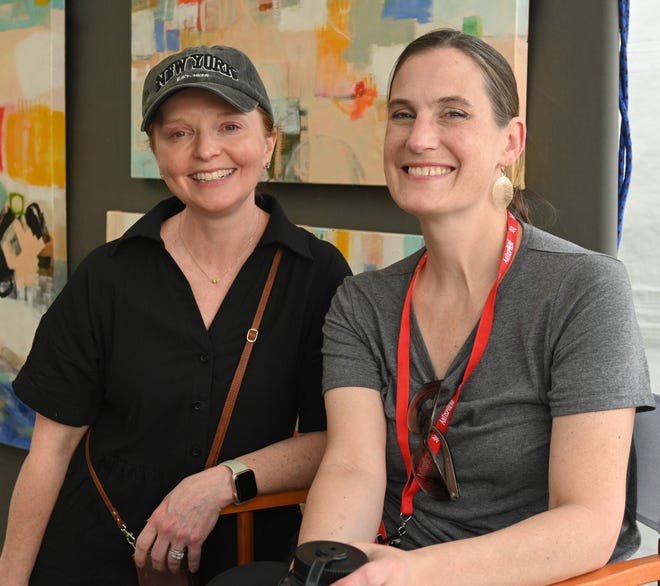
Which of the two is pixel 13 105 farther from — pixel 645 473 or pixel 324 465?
pixel 645 473

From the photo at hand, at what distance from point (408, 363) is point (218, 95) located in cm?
65

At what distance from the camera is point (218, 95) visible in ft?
5.86

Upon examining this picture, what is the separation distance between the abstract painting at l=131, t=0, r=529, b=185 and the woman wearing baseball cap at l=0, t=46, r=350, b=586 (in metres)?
0.47


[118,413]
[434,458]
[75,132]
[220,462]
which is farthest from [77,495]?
[75,132]

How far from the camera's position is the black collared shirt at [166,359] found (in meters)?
1.87

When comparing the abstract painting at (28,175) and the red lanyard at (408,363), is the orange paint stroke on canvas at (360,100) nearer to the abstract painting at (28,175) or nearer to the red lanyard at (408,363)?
the red lanyard at (408,363)

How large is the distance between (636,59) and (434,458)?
3.78 feet

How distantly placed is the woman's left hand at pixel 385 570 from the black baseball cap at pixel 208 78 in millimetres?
941

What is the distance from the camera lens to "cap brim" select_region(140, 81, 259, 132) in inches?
69.8

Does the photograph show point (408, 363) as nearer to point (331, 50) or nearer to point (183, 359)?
point (183, 359)

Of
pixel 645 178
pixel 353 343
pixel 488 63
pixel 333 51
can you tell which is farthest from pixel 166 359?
pixel 645 178

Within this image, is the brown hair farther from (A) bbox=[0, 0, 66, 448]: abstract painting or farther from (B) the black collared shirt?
(A) bbox=[0, 0, 66, 448]: abstract painting

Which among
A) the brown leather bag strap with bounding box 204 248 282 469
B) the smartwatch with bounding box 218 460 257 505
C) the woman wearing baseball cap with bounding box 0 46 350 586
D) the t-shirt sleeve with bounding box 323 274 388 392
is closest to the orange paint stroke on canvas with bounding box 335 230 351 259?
the woman wearing baseball cap with bounding box 0 46 350 586

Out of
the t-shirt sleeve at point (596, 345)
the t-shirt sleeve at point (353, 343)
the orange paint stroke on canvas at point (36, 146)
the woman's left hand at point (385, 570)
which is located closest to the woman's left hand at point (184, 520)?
the t-shirt sleeve at point (353, 343)
